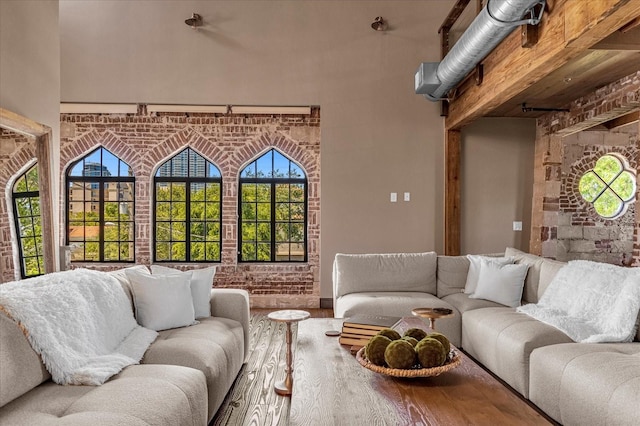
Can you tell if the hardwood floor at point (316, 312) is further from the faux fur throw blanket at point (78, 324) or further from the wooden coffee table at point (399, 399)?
the wooden coffee table at point (399, 399)

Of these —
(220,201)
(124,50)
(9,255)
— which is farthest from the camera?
(220,201)

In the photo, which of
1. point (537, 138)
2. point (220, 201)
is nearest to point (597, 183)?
point (537, 138)

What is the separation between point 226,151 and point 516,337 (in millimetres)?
4801

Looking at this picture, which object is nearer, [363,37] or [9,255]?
[9,255]

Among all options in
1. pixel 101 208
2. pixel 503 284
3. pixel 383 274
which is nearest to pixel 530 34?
pixel 503 284

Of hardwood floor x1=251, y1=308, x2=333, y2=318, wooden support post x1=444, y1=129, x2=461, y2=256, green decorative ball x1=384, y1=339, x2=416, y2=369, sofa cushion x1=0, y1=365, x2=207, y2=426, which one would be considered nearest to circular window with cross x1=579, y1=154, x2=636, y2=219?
wooden support post x1=444, y1=129, x2=461, y2=256

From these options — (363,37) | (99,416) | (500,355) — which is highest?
(363,37)

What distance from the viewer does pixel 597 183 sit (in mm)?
7066

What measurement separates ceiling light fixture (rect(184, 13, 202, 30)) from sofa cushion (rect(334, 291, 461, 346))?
409 centimetres

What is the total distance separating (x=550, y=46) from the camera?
10.5 ft

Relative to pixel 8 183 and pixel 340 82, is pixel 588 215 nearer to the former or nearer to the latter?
pixel 340 82

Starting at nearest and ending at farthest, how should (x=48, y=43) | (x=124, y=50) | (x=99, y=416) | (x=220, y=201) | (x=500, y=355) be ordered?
(x=99, y=416)
(x=500, y=355)
(x=48, y=43)
(x=124, y=50)
(x=220, y=201)

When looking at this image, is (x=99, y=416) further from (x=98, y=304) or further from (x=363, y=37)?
(x=363, y=37)

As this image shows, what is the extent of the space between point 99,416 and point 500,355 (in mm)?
2660
